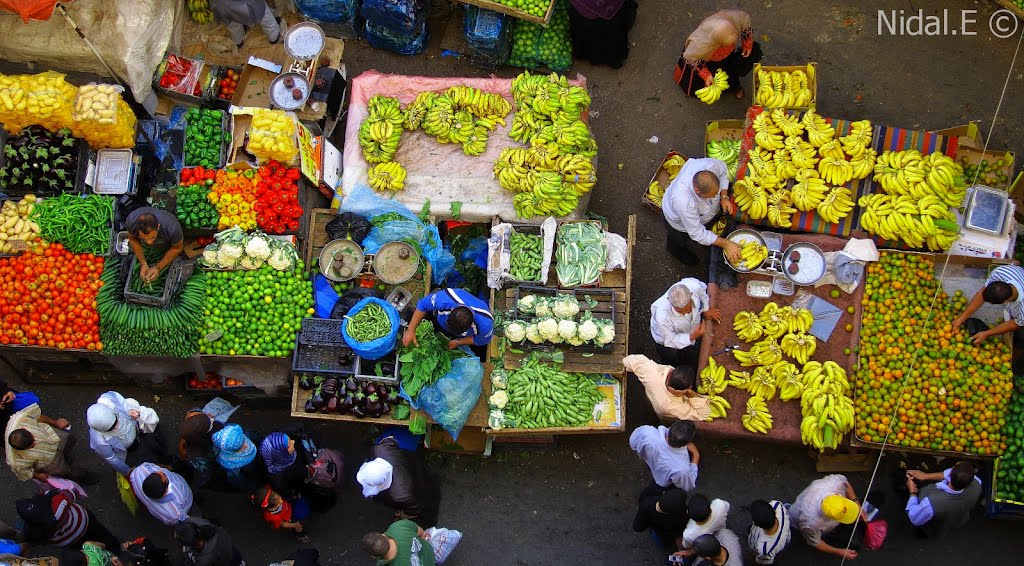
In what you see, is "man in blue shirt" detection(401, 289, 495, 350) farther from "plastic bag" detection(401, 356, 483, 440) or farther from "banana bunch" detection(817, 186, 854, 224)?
"banana bunch" detection(817, 186, 854, 224)

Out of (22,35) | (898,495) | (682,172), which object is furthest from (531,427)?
(22,35)

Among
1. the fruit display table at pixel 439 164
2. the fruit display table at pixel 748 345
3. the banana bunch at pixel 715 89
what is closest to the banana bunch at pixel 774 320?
the fruit display table at pixel 748 345

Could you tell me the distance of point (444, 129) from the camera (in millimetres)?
6859

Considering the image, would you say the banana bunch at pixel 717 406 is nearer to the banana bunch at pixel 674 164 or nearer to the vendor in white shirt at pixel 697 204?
the vendor in white shirt at pixel 697 204

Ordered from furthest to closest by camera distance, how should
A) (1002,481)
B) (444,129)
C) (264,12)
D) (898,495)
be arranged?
(264,12)
(444,129)
(898,495)
(1002,481)

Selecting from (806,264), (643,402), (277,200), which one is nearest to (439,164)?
(277,200)

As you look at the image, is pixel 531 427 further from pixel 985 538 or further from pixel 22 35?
pixel 22 35

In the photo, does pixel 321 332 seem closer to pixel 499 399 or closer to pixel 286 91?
pixel 499 399

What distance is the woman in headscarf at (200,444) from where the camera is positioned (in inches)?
217

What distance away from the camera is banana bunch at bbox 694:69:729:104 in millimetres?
7133

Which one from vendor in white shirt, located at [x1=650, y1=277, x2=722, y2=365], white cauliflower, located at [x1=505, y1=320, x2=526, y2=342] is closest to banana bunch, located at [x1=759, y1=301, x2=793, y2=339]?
vendor in white shirt, located at [x1=650, y1=277, x2=722, y2=365]

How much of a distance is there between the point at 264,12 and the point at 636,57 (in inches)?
139

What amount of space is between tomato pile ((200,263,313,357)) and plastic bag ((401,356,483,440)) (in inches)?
44.3

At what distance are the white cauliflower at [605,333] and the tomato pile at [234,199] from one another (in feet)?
9.53
